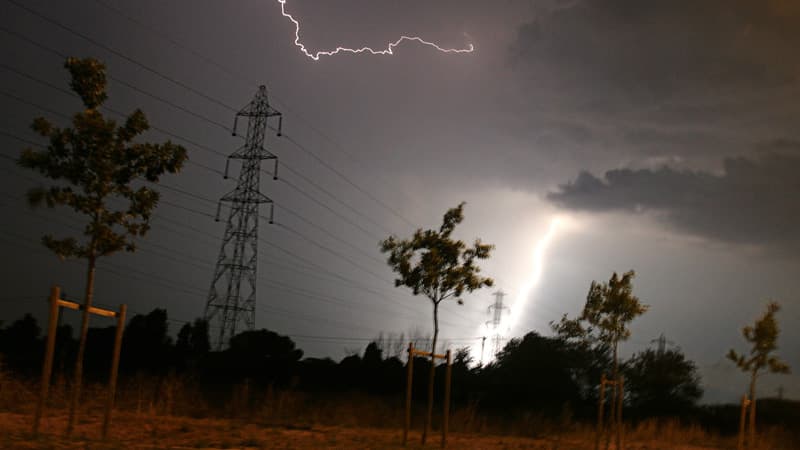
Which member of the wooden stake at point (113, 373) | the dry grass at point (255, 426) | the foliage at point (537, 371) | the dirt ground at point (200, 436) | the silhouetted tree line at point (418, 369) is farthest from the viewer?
A: the foliage at point (537, 371)

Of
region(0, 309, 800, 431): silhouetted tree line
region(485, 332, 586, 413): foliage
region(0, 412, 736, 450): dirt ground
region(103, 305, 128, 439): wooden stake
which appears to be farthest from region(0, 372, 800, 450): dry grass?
region(485, 332, 586, 413): foliage

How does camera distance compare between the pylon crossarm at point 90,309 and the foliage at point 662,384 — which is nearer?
the pylon crossarm at point 90,309

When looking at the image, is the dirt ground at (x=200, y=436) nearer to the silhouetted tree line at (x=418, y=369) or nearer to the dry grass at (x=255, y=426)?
the dry grass at (x=255, y=426)

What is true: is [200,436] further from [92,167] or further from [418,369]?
[418,369]

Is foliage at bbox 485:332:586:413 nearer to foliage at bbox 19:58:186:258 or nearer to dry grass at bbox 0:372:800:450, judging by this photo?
dry grass at bbox 0:372:800:450

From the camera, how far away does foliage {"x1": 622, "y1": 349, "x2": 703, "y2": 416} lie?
51688 mm

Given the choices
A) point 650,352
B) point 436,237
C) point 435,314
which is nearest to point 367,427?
point 435,314

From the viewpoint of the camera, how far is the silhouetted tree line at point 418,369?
134 feet

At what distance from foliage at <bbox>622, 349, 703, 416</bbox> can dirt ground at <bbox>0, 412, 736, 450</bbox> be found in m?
29.0

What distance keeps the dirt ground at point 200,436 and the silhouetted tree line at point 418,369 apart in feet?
40.8

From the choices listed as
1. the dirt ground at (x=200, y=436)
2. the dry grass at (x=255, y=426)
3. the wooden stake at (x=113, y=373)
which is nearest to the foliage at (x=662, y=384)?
the dry grass at (x=255, y=426)

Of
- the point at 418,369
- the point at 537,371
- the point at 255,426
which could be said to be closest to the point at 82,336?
the point at 255,426

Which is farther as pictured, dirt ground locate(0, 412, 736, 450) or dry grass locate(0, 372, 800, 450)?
dry grass locate(0, 372, 800, 450)

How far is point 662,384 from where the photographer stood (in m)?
53.0
